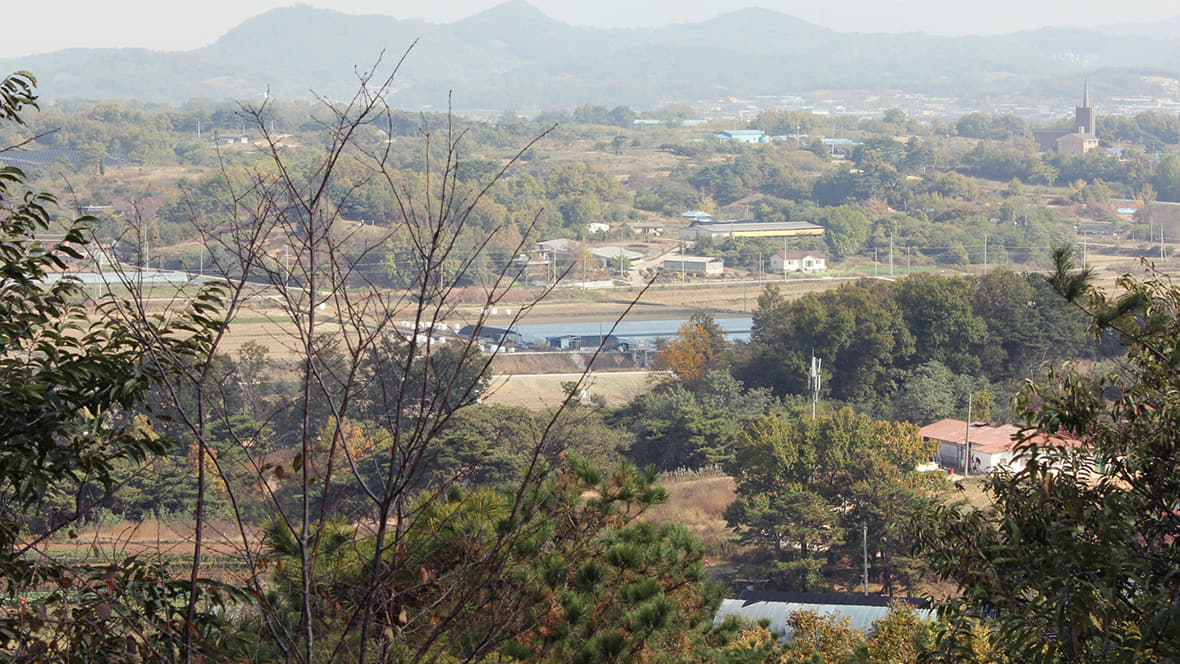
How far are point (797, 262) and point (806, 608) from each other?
106 ft

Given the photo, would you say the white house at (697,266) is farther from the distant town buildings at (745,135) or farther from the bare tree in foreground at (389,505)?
the bare tree in foreground at (389,505)

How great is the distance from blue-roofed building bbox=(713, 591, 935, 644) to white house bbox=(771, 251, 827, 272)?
101ft

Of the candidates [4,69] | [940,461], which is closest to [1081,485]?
[940,461]

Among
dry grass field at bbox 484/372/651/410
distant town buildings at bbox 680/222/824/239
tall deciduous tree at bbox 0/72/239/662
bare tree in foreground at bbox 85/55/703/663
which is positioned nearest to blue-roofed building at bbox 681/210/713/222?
distant town buildings at bbox 680/222/824/239

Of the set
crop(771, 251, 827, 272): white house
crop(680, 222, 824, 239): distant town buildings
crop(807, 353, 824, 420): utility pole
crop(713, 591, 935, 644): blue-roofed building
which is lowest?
crop(771, 251, 827, 272): white house

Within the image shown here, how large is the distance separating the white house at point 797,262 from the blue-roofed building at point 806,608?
30791 millimetres

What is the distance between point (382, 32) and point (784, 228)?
165 meters

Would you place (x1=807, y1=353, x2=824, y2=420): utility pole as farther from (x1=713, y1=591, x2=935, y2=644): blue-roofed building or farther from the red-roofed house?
(x1=713, y1=591, x2=935, y2=644): blue-roofed building

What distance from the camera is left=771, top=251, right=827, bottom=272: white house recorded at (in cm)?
4050

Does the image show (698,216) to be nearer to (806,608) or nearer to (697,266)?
(697,266)

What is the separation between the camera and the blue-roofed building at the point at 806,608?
29.6 ft

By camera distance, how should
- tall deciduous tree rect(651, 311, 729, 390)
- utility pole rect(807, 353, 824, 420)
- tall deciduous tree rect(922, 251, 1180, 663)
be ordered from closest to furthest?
tall deciduous tree rect(922, 251, 1180, 663), utility pole rect(807, 353, 824, 420), tall deciduous tree rect(651, 311, 729, 390)

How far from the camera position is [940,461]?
56.1 feet

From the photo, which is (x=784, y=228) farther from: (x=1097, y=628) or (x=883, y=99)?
(x=883, y=99)
